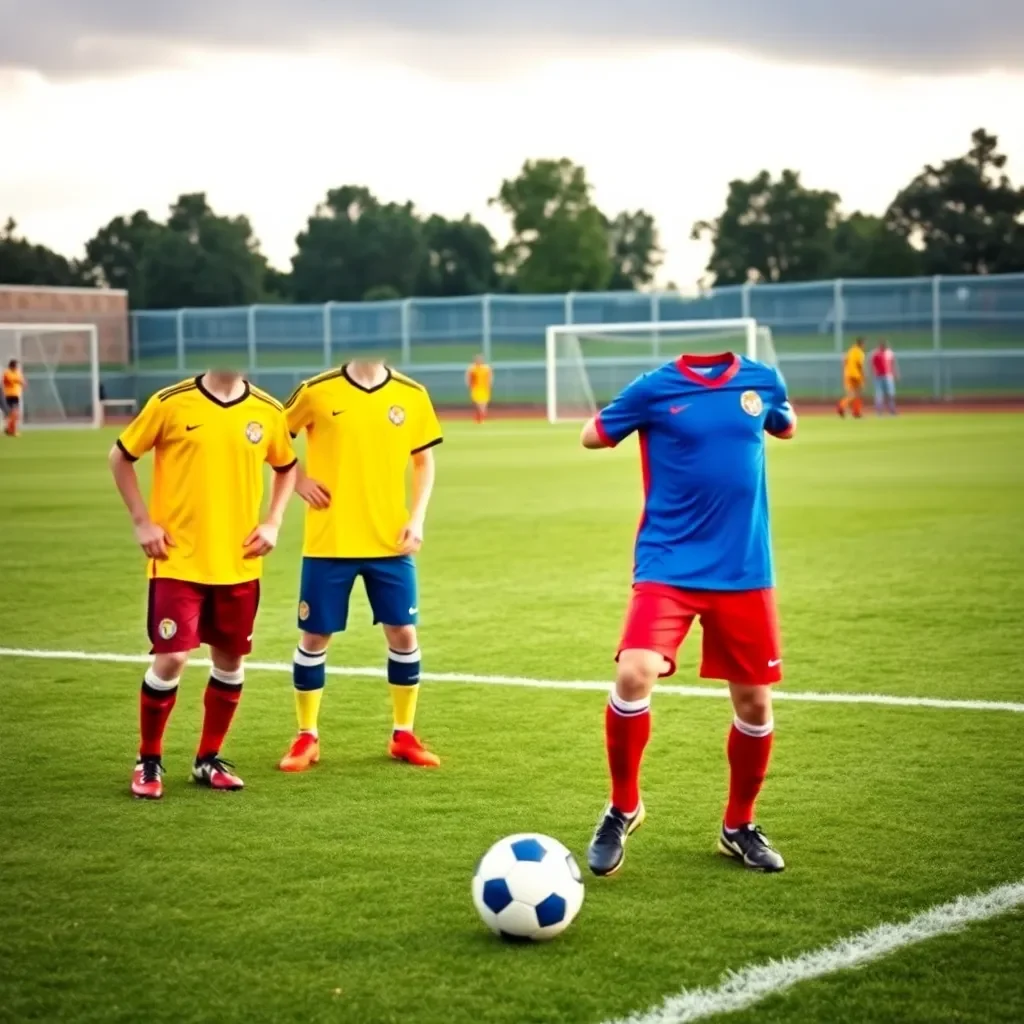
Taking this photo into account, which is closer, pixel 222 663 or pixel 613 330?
pixel 222 663

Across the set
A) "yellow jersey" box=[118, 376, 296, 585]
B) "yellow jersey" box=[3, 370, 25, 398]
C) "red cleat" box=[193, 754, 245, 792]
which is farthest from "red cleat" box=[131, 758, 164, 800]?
"yellow jersey" box=[3, 370, 25, 398]

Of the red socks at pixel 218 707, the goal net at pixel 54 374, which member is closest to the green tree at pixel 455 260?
the goal net at pixel 54 374

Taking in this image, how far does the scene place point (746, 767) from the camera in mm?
5164

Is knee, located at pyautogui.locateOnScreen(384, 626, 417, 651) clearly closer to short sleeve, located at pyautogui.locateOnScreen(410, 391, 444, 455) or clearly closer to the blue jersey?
short sleeve, located at pyautogui.locateOnScreen(410, 391, 444, 455)

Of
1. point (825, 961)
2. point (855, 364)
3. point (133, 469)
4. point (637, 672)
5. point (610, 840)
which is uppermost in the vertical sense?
point (855, 364)

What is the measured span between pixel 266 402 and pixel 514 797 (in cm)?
183

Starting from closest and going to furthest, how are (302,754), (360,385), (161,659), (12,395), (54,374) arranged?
(161,659), (302,754), (360,385), (12,395), (54,374)

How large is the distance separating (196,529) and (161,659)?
526 millimetres

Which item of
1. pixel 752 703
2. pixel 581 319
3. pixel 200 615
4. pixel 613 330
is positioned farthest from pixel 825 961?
pixel 581 319

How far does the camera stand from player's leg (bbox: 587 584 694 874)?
4.96m

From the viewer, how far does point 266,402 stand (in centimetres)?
625

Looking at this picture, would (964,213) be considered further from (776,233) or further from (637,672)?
(637,672)

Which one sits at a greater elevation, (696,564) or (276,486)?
(276,486)

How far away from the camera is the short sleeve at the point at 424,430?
264 inches
